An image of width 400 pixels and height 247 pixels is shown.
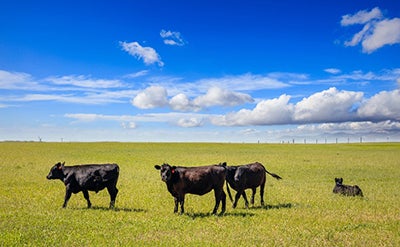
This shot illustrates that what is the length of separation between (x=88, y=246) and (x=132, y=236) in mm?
1456

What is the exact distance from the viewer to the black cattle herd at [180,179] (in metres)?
14.0

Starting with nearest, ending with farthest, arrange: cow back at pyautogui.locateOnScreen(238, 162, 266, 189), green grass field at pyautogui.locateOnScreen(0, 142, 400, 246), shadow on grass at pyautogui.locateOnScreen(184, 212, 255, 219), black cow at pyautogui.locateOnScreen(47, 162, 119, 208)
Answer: green grass field at pyautogui.locateOnScreen(0, 142, 400, 246) < shadow on grass at pyautogui.locateOnScreen(184, 212, 255, 219) < black cow at pyautogui.locateOnScreen(47, 162, 119, 208) < cow back at pyautogui.locateOnScreen(238, 162, 266, 189)

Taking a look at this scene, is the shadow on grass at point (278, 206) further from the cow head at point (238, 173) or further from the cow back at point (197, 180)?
the cow back at point (197, 180)

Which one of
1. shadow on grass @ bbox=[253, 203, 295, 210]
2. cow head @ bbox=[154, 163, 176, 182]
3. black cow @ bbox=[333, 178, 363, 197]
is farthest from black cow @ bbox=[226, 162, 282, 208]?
black cow @ bbox=[333, 178, 363, 197]

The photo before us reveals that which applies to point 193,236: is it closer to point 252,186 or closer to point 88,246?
point 88,246

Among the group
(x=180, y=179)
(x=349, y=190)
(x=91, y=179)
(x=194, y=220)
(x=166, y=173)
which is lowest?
(x=194, y=220)

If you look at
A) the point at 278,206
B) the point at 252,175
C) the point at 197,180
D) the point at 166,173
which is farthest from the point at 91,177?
the point at 278,206

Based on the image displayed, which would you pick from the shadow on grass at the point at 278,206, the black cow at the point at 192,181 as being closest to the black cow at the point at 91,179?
the black cow at the point at 192,181

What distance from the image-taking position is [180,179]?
1395cm

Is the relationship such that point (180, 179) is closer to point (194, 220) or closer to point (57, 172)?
point (194, 220)

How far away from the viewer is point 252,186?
53.5ft

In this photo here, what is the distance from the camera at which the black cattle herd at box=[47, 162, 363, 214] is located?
1397cm

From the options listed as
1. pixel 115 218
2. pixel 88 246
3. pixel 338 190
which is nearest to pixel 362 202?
pixel 338 190

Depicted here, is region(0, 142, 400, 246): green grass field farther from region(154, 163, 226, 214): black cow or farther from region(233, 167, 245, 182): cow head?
region(233, 167, 245, 182): cow head
